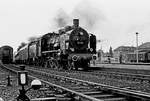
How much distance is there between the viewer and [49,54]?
22.8m

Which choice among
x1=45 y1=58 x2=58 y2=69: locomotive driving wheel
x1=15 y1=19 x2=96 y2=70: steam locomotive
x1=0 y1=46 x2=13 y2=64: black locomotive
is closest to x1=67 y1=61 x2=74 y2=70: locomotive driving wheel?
x1=15 y1=19 x2=96 y2=70: steam locomotive

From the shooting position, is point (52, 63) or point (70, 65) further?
point (52, 63)

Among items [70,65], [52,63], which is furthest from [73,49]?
[52,63]

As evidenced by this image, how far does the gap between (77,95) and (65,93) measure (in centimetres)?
82

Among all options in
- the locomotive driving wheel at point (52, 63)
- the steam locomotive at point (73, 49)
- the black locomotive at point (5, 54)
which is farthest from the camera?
the black locomotive at point (5, 54)

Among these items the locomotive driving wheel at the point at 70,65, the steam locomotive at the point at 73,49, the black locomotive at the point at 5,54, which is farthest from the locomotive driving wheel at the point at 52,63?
the black locomotive at the point at 5,54

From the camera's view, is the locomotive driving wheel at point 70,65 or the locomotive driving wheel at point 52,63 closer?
the locomotive driving wheel at point 70,65

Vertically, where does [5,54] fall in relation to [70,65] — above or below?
above

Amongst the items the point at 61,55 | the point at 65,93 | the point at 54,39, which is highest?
the point at 54,39

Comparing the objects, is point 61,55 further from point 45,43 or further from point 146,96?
point 146,96

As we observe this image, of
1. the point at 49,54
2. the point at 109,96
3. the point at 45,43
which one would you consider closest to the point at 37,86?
the point at 109,96

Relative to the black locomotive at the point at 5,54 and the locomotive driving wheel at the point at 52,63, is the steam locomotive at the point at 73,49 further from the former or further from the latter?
the black locomotive at the point at 5,54

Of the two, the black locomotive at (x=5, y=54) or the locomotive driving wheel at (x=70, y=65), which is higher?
the black locomotive at (x=5, y=54)

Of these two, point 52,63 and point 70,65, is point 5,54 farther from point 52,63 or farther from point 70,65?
point 70,65
